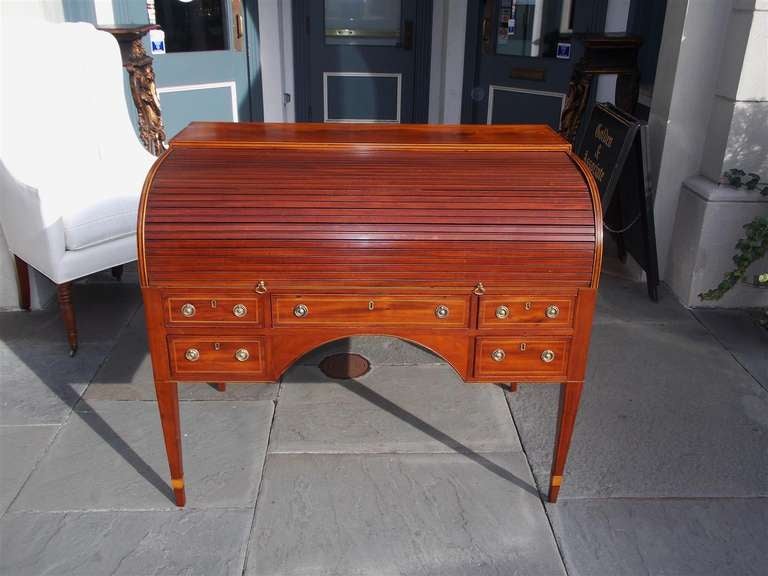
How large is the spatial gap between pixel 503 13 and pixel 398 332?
470cm

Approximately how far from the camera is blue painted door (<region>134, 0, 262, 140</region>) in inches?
217

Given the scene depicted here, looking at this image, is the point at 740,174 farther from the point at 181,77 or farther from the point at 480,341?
the point at 181,77

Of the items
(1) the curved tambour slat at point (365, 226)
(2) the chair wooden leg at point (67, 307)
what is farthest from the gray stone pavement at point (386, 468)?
(1) the curved tambour slat at point (365, 226)

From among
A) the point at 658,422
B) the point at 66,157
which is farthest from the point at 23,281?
the point at 658,422

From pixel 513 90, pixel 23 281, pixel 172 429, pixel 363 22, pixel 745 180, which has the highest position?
pixel 363 22

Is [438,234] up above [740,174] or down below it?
above

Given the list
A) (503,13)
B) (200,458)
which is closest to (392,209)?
(200,458)

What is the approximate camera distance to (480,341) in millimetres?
2277

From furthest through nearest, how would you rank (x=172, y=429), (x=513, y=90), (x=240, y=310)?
(x=513, y=90)
(x=172, y=429)
(x=240, y=310)

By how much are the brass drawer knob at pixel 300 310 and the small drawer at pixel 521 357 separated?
56cm

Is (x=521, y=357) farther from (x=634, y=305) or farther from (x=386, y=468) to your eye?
(x=634, y=305)

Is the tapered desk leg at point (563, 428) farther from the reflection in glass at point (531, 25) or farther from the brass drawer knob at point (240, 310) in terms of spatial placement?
the reflection in glass at point (531, 25)

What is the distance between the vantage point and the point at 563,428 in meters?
2.46

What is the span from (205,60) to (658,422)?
453 cm
